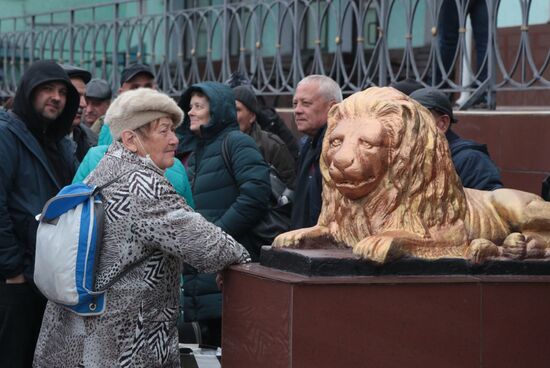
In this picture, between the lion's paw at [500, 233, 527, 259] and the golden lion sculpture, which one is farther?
the lion's paw at [500, 233, 527, 259]

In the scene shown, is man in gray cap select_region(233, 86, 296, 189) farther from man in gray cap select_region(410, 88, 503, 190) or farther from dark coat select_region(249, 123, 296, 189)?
man in gray cap select_region(410, 88, 503, 190)

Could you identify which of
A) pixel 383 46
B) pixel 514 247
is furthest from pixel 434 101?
pixel 383 46

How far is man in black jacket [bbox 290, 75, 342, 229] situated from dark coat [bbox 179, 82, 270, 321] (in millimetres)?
316

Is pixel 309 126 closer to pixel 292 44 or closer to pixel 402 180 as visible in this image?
pixel 402 180

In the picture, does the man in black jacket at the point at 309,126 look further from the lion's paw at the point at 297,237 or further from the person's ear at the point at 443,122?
the lion's paw at the point at 297,237

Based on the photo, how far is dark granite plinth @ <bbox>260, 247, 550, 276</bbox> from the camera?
3848 mm

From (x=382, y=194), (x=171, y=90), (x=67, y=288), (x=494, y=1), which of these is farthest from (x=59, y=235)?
(x=171, y=90)

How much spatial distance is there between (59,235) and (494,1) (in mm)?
4081

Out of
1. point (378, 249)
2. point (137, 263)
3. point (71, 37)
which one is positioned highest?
point (71, 37)

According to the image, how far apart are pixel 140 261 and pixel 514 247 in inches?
56.4

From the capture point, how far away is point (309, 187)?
5707 mm

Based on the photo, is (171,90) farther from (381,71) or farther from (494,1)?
(494,1)

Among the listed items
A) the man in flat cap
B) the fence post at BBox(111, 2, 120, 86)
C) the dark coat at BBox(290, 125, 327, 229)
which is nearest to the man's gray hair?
the dark coat at BBox(290, 125, 327, 229)

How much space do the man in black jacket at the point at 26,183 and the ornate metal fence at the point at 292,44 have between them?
304cm
